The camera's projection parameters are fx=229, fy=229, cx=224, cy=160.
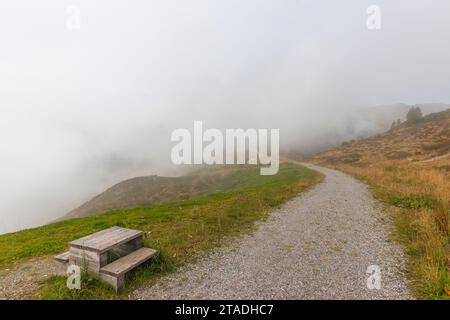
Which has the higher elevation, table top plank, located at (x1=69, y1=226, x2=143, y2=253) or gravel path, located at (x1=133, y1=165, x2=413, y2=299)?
table top plank, located at (x1=69, y1=226, x2=143, y2=253)

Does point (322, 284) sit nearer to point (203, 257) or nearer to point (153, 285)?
point (203, 257)

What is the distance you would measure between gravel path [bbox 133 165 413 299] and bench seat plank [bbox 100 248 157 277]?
22.2 inches

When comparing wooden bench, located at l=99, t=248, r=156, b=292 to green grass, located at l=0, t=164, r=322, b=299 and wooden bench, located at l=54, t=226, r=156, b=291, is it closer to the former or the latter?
wooden bench, located at l=54, t=226, r=156, b=291

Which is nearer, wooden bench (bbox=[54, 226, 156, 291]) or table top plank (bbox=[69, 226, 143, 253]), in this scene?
wooden bench (bbox=[54, 226, 156, 291])

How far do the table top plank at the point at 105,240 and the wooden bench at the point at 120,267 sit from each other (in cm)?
42

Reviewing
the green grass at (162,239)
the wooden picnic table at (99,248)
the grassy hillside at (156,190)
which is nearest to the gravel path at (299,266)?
the green grass at (162,239)

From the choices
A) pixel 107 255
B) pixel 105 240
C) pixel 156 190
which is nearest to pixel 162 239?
pixel 107 255

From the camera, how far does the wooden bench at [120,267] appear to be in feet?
15.8

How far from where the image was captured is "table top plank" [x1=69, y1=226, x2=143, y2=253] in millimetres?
5027

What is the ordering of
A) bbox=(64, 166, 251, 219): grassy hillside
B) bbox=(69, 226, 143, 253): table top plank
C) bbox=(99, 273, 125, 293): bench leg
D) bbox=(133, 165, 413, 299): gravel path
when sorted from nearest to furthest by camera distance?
bbox=(99, 273, 125, 293): bench leg, bbox=(133, 165, 413, 299): gravel path, bbox=(69, 226, 143, 253): table top plank, bbox=(64, 166, 251, 219): grassy hillside

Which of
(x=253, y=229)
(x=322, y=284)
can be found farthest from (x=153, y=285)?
Result: (x=253, y=229)

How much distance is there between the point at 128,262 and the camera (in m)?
5.30

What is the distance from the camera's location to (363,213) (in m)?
11.1

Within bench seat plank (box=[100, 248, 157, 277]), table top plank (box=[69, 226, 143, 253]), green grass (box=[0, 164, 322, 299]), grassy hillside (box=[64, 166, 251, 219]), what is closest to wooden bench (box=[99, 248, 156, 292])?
bench seat plank (box=[100, 248, 157, 277])
